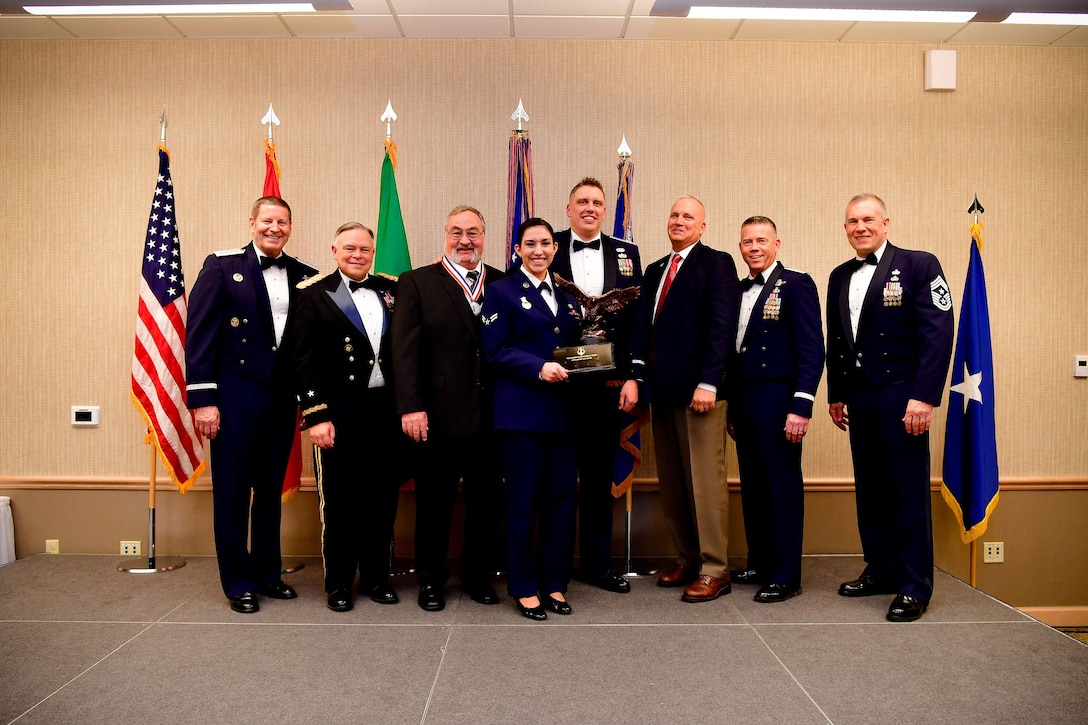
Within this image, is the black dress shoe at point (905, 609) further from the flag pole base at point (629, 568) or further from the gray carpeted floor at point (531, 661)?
the flag pole base at point (629, 568)

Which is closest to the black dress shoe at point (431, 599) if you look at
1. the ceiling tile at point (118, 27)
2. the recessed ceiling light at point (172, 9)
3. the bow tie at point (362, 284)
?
the bow tie at point (362, 284)

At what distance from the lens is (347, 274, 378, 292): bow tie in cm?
294

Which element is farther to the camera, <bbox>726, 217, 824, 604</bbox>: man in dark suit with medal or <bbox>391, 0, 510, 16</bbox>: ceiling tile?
<bbox>391, 0, 510, 16</bbox>: ceiling tile

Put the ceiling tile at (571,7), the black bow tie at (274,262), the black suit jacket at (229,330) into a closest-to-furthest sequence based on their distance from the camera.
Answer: the black suit jacket at (229,330), the black bow tie at (274,262), the ceiling tile at (571,7)

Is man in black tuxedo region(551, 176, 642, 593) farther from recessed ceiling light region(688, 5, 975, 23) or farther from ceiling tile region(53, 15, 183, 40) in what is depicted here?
ceiling tile region(53, 15, 183, 40)

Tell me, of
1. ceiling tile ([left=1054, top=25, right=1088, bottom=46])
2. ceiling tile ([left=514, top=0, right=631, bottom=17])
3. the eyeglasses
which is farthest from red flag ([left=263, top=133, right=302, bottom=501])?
ceiling tile ([left=1054, top=25, right=1088, bottom=46])

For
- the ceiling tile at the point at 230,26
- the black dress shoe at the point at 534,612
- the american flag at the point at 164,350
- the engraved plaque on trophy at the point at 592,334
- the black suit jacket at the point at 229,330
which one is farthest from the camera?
the ceiling tile at the point at 230,26

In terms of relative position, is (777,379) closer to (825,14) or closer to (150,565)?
(825,14)

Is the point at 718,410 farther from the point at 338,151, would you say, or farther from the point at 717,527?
the point at 338,151

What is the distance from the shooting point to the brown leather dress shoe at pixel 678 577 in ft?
10.5

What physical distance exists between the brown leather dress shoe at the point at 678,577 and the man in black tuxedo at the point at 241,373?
69.2 inches

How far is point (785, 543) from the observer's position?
304 cm

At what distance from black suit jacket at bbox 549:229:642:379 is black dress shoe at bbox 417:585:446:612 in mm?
1166

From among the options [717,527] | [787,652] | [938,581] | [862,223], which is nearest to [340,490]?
[717,527]
